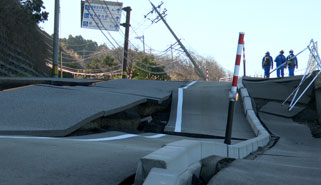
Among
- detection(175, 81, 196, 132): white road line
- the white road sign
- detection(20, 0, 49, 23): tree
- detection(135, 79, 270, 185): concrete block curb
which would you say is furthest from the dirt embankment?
detection(135, 79, 270, 185): concrete block curb

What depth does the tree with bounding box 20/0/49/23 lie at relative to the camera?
966 inches

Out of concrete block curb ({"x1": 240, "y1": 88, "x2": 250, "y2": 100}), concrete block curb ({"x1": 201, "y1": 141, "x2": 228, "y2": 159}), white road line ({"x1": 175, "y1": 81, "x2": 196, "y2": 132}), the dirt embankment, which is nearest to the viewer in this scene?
concrete block curb ({"x1": 201, "y1": 141, "x2": 228, "y2": 159})

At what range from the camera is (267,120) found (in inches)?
412

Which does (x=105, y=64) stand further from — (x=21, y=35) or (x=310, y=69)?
(x=310, y=69)

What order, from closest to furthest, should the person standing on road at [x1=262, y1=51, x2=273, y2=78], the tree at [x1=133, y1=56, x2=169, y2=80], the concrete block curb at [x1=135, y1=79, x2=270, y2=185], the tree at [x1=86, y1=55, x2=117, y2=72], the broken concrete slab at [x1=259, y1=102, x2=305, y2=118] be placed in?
the concrete block curb at [x1=135, y1=79, x2=270, y2=185], the broken concrete slab at [x1=259, y1=102, x2=305, y2=118], the person standing on road at [x1=262, y1=51, x2=273, y2=78], the tree at [x1=133, y1=56, x2=169, y2=80], the tree at [x1=86, y1=55, x2=117, y2=72]

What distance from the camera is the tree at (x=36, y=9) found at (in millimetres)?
24533

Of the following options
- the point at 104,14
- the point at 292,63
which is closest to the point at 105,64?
the point at 104,14

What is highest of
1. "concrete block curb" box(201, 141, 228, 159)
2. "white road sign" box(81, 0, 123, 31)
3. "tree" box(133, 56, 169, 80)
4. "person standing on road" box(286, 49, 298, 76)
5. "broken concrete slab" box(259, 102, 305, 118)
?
"white road sign" box(81, 0, 123, 31)

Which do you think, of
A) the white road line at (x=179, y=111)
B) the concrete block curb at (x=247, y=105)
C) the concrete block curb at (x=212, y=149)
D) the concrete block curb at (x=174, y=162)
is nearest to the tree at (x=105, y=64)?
the white road line at (x=179, y=111)

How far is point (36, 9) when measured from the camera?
2530cm

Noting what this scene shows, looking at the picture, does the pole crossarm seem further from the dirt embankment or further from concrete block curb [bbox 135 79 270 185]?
the dirt embankment

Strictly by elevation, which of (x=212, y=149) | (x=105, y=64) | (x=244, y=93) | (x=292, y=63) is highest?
(x=105, y=64)

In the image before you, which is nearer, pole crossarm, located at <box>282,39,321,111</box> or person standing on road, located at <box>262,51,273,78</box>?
pole crossarm, located at <box>282,39,321,111</box>

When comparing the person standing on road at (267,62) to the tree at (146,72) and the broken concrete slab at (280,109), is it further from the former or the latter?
the tree at (146,72)
